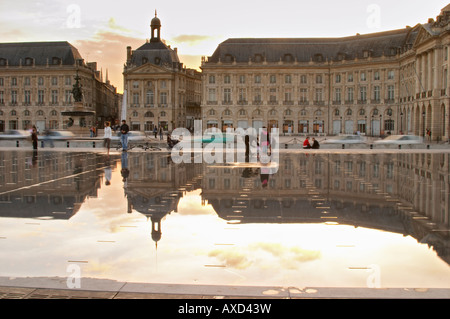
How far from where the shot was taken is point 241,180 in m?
19.7

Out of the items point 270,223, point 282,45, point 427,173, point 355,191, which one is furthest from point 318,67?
point 270,223

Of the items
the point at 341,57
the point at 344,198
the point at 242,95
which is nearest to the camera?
the point at 344,198

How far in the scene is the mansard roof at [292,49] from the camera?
300 ft

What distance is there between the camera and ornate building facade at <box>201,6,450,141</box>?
8650 centimetres

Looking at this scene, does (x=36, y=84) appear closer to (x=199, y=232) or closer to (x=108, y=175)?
(x=108, y=175)

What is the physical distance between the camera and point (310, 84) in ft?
307

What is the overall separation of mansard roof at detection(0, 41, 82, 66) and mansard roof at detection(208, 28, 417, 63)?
1090 inches

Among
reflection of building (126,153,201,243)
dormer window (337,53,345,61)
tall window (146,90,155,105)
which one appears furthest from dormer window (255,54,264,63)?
reflection of building (126,153,201,243)

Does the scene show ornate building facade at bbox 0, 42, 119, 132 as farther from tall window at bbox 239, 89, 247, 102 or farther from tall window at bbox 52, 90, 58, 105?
tall window at bbox 239, 89, 247, 102

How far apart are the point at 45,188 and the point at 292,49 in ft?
266

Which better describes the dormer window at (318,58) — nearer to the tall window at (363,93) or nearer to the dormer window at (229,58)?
the tall window at (363,93)

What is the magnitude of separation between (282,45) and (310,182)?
7815 cm

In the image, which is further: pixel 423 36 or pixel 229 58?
pixel 229 58

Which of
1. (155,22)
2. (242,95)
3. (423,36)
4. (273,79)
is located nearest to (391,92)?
(273,79)
